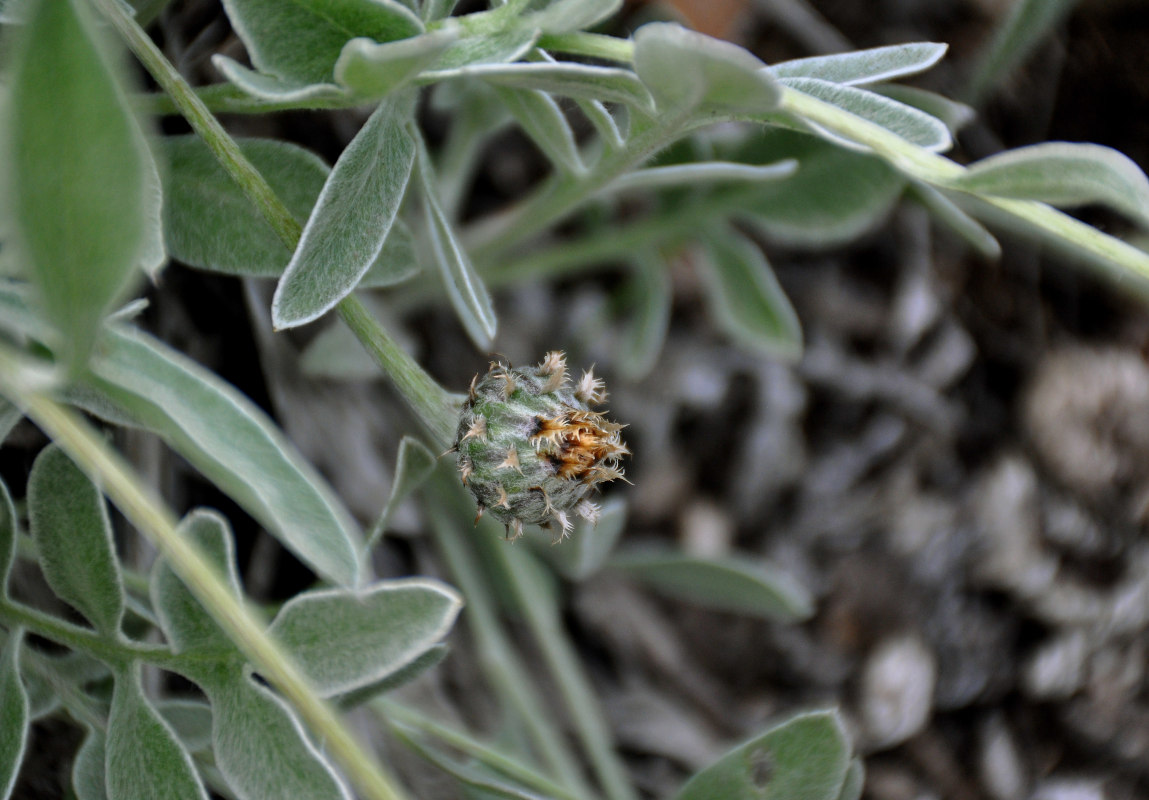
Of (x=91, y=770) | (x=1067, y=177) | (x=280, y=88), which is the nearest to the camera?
(x=1067, y=177)

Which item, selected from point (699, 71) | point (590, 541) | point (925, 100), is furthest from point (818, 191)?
point (699, 71)

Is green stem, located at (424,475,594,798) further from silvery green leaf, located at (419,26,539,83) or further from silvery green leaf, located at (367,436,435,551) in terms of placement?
silvery green leaf, located at (419,26,539,83)

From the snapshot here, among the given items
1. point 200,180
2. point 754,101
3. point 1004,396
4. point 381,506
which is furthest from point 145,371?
point 1004,396

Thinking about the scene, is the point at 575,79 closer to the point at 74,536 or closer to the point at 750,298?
the point at 74,536

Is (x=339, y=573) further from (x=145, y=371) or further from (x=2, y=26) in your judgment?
(x=2, y=26)

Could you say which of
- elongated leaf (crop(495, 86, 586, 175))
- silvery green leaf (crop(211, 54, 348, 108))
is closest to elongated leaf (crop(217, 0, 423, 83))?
silvery green leaf (crop(211, 54, 348, 108))
